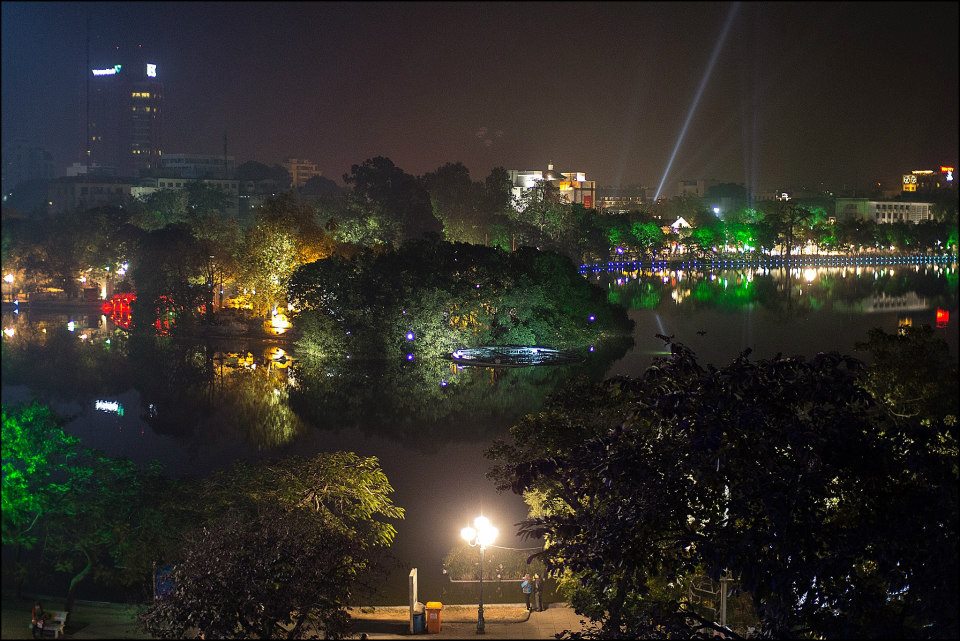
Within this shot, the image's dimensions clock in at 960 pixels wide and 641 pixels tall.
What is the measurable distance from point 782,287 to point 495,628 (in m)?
42.5

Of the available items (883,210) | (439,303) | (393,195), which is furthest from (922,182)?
(439,303)

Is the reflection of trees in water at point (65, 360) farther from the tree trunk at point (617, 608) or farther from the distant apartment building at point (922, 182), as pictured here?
the distant apartment building at point (922, 182)

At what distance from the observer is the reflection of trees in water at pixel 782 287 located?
38.2m

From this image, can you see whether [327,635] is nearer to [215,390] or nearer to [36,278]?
[215,390]

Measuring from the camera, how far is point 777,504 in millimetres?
4930

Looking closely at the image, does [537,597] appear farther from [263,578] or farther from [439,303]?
[439,303]

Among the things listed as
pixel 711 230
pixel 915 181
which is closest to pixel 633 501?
pixel 915 181

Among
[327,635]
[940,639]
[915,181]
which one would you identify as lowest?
[327,635]

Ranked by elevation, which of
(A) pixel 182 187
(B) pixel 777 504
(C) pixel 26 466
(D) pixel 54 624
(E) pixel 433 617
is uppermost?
(A) pixel 182 187

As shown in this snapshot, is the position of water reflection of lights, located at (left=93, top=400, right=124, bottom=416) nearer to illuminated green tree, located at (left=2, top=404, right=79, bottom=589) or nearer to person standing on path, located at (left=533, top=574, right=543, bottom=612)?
illuminated green tree, located at (left=2, top=404, right=79, bottom=589)

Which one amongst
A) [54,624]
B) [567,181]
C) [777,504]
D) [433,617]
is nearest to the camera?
[777,504]

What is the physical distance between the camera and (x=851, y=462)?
521cm

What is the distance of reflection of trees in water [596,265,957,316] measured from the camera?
38188 mm

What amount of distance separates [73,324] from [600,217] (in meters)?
40.5
